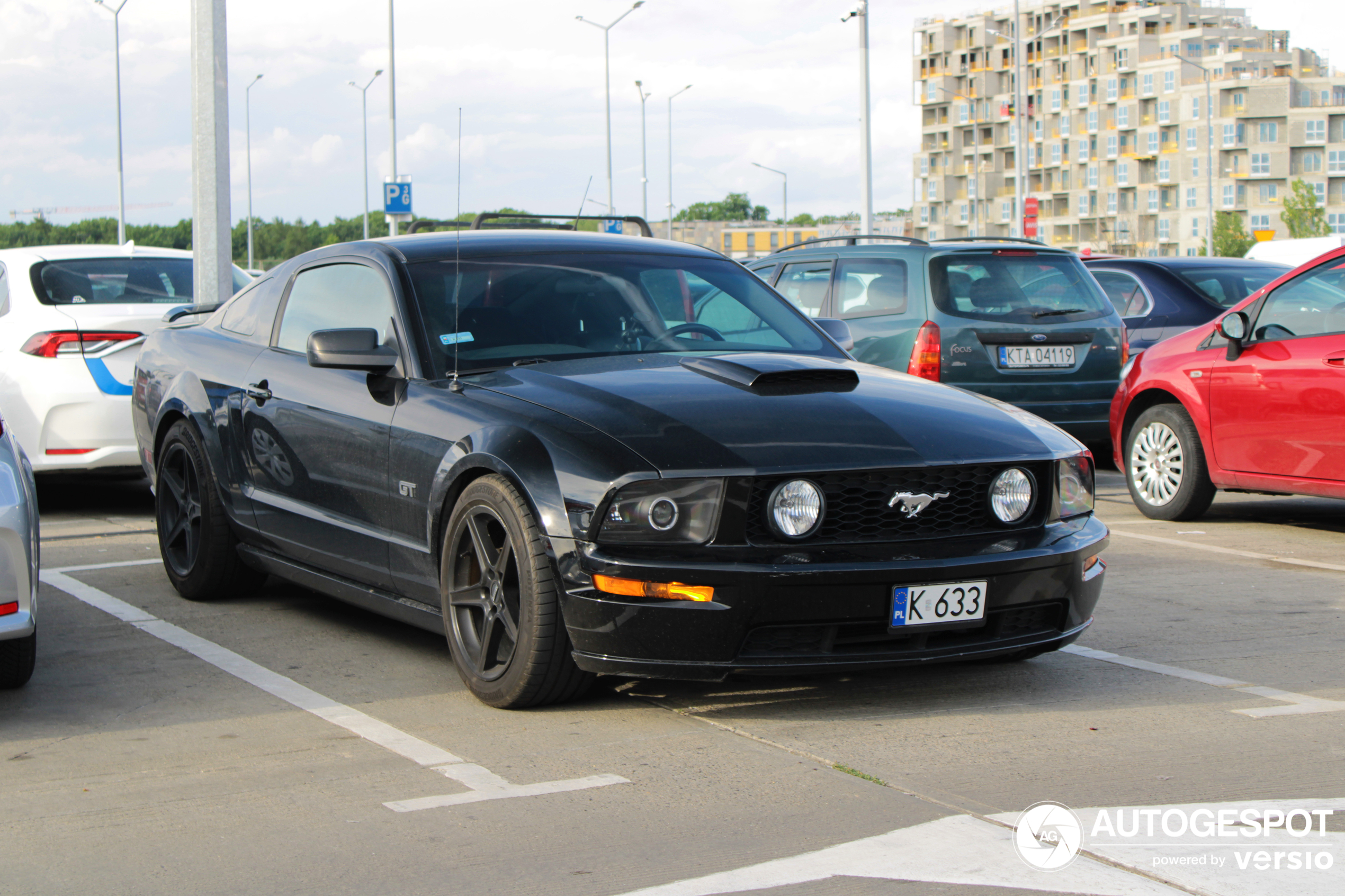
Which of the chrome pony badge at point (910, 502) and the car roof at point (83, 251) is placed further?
the car roof at point (83, 251)

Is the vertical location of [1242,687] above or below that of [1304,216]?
below

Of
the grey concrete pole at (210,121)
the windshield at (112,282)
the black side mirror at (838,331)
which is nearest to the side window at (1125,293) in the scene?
the grey concrete pole at (210,121)

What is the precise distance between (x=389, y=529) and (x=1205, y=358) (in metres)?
5.38

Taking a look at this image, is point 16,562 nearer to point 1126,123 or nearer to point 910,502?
point 910,502

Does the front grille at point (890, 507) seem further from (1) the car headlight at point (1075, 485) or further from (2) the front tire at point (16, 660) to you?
(2) the front tire at point (16, 660)

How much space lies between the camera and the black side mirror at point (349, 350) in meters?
5.17

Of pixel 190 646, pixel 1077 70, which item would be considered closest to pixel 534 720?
pixel 190 646

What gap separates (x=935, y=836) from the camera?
346 cm

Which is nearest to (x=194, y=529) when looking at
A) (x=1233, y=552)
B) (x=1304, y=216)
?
(x=1233, y=552)

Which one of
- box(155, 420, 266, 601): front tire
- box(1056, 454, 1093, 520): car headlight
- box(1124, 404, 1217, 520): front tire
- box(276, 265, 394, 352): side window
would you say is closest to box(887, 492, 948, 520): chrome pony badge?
box(1056, 454, 1093, 520): car headlight

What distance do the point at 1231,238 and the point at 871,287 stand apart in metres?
94.6

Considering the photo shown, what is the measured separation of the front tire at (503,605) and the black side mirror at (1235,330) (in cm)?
517

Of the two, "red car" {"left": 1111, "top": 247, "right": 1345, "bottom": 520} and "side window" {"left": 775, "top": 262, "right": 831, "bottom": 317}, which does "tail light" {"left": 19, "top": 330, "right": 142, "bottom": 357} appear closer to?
"side window" {"left": 775, "top": 262, "right": 831, "bottom": 317}

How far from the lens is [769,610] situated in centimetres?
420
